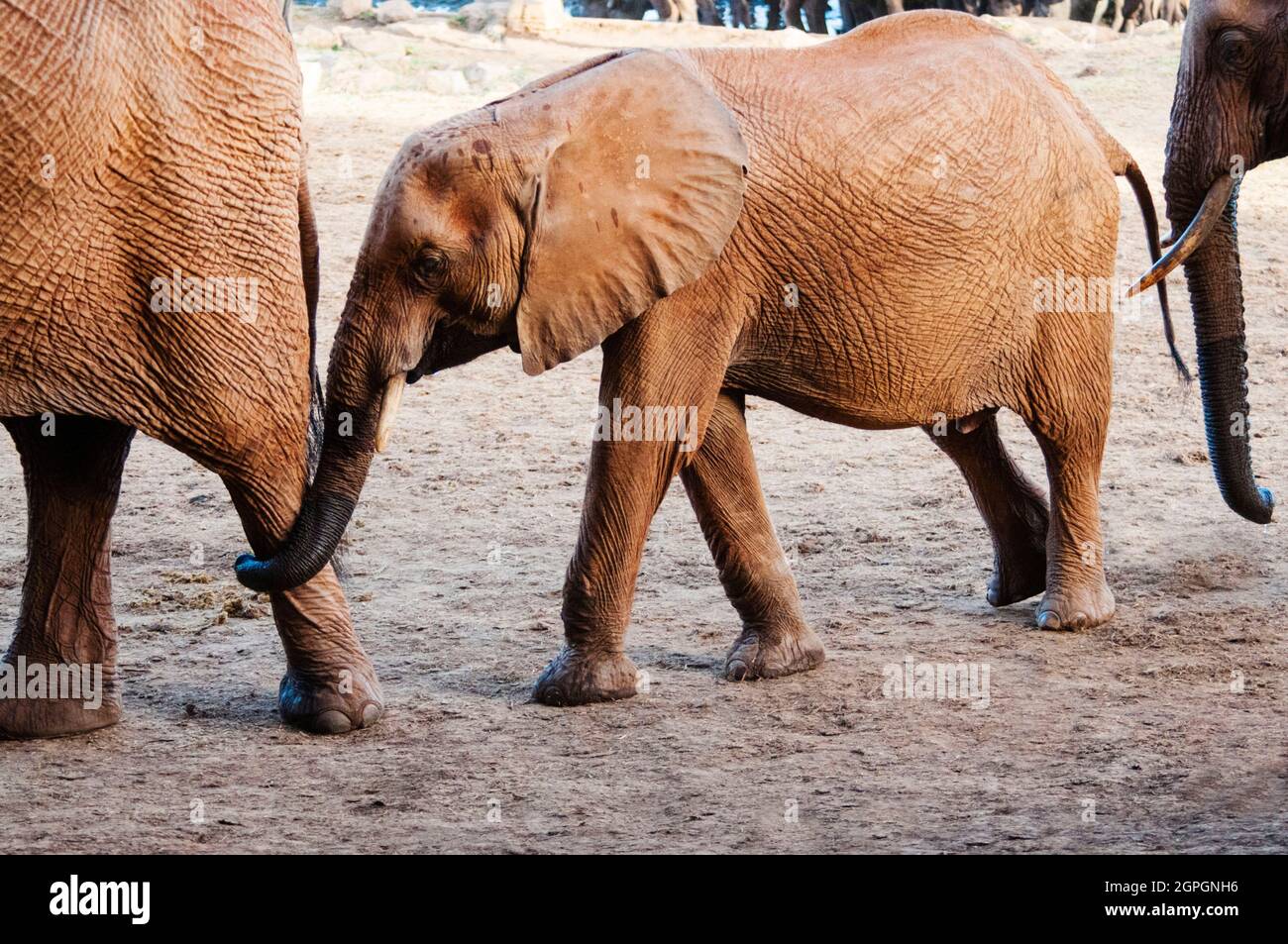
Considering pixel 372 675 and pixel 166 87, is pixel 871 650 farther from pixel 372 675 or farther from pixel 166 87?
pixel 166 87

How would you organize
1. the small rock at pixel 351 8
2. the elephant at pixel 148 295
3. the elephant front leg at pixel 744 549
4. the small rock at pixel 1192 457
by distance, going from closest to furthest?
the elephant at pixel 148 295, the elephant front leg at pixel 744 549, the small rock at pixel 1192 457, the small rock at pixel 351 8

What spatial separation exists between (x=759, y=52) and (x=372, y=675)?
204cm

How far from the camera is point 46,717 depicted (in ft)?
15.5

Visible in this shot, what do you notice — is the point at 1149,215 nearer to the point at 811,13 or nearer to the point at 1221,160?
the point at 1221,160

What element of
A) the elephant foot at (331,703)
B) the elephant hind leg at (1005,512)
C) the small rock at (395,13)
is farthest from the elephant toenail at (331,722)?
the small rock at (395,13)

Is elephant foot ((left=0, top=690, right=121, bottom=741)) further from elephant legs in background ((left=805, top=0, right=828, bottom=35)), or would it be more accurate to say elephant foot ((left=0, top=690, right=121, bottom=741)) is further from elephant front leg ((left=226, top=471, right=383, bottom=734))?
elephant legs in background ((left=805, top=0, right=828, bottom=35))

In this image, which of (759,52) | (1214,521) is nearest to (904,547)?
(1214,521)

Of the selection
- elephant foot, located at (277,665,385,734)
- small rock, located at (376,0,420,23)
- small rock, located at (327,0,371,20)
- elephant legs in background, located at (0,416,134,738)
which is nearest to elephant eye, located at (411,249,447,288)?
elephant legs in background, located at (0,416,134,738)

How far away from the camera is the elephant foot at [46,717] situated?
4.72 meters

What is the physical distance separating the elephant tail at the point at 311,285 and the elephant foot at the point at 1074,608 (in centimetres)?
227

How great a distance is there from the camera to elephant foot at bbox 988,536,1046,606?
Result: 19.2 feet

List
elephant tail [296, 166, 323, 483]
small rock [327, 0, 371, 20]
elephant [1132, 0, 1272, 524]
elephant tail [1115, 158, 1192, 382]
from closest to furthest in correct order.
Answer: elephant tail [296, 166, 323, 483] → elephant [1132, 0, 1272, 524] → elephant tail [1115, 158, 1192, 382] → small rock [327, 0, 371, 20]

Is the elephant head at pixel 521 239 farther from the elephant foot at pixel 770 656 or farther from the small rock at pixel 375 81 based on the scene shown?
the small rock at pixel 375 81

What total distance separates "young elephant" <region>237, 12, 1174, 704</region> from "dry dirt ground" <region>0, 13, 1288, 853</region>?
324 millimetres
